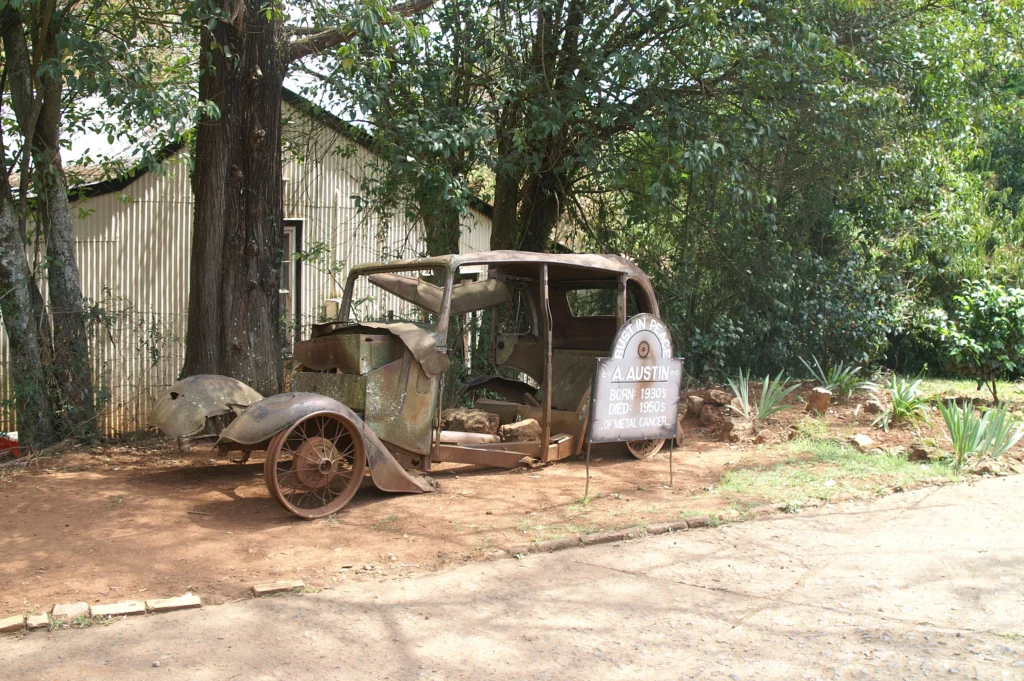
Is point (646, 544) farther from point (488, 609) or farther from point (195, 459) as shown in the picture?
point (195, 459)

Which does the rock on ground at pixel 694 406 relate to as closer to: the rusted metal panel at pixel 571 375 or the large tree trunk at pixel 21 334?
the rusted metal panel at pixel 571 375

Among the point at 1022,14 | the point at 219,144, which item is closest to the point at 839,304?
the point at 1022,14

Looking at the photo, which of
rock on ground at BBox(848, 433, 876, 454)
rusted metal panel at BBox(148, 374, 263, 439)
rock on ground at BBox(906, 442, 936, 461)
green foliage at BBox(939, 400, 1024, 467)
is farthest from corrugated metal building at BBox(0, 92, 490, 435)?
green foliage at BBox(939, 400, 1024, 467)

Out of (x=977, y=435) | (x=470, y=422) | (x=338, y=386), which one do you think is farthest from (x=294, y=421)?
(x=977, y=435)

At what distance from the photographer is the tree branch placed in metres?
9.06

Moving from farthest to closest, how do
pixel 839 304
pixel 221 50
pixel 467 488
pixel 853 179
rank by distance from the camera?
pixel 839 304 < pixel 853 179 < pixel 221 50 < pixel 467 488

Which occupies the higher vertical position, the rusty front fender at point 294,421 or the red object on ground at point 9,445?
the rusty front fender at point 294,421

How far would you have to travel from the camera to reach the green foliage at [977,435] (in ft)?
25.8

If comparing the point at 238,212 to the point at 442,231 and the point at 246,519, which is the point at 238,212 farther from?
the point at 246,519

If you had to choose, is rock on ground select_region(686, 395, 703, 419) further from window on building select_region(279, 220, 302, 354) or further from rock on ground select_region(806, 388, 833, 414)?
window on building select_region(279, 220, 302, 354)

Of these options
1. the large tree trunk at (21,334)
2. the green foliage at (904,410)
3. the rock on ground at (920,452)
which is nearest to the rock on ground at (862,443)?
the rock on ground at (920,452)

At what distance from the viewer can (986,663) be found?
382cm

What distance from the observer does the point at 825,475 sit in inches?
289

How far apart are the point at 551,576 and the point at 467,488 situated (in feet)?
7.23
